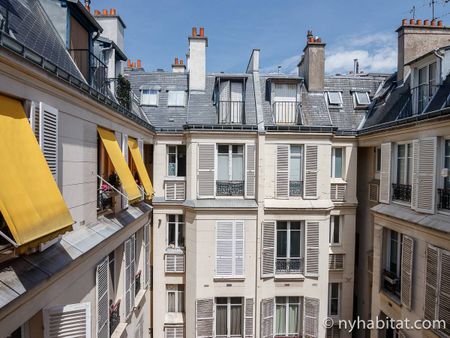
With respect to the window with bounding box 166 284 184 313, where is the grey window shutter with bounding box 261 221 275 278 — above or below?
above

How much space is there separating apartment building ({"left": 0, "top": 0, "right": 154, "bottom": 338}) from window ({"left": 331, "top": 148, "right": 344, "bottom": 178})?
799cm

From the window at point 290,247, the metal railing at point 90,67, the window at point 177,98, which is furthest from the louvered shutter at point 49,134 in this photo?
the window at point 177,98

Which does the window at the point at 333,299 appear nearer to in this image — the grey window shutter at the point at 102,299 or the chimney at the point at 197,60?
the grey window shutter at the point at 102,299

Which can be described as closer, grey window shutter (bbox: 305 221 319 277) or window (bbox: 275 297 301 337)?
grey window shutter (bbox: 305 221 319 277)

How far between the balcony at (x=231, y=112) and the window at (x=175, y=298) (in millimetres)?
7405

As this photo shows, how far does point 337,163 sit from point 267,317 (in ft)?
22.8

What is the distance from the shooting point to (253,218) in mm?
12070

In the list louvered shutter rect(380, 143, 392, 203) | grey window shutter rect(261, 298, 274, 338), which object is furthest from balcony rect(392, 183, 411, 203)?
grey window shutter rect(261, 298, 274, 338)

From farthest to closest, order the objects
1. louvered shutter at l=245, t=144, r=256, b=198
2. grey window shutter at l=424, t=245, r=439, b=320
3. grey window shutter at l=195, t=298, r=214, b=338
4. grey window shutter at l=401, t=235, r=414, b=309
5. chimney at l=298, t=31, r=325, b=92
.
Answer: chimney at l=298, t=31, r=325, b=92
louvered shutter at l=245, t=144, r=256, b=198
grey window shutter at l=195, t=298, r=214, b=338
grey window shutter at l=401, t=235, r=414, b=309
grey window shutter at l=424, t=245, r=439, b=320

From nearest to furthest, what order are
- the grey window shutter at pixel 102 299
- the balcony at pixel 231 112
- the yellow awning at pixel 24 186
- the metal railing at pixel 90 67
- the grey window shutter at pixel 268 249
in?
the yellow awning at pixel 24 186 < the grey window shutter at pixel 102 299 < the metal railing at pixel 90 67 < the grey window shutter at pixel 268 249 < the balcony at pixel 231 112

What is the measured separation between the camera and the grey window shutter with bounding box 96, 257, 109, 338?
673cm

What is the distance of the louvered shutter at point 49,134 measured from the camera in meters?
4.75

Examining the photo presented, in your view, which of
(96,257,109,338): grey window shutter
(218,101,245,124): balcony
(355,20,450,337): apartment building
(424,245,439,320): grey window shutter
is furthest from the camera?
(218,101,245,124): balcony

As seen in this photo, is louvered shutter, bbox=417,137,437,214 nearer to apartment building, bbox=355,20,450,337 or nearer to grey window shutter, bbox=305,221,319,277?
apartment building, bbox=355,20,450,337
